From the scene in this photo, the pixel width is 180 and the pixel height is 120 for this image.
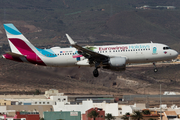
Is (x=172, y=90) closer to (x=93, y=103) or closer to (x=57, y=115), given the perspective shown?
(x=93, y=103)

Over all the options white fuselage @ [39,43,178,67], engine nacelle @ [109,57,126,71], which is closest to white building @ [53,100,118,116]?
white fuselage @ [39,43,178,67]

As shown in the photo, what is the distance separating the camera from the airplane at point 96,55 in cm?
7531

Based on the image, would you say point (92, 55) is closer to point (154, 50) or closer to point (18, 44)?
point (154, 50)

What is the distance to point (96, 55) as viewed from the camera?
74.6 meters

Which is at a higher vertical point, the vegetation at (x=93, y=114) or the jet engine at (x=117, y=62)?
the jet engine at (x=117, y=62)

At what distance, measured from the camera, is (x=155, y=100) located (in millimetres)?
155125

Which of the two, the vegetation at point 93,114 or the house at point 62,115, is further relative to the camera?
the vegetation at point 93,114

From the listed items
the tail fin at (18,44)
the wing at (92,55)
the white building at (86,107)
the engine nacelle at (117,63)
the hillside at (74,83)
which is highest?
the hillside at (74,83)

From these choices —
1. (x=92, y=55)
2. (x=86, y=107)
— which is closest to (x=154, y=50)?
(x=92, y=55)

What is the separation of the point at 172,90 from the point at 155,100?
27082 millimetres

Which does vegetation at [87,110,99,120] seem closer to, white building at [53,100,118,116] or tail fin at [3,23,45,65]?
white building at [53,100,118,116]

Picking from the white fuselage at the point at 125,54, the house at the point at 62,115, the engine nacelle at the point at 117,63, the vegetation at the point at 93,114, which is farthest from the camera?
the vegetation at the point at 93,114

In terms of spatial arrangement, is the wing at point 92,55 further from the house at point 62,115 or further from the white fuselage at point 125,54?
the house at point 62,115

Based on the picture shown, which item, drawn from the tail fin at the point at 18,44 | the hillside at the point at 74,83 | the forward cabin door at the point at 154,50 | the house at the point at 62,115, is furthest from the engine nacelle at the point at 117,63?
the hillside at the point at 74,83
